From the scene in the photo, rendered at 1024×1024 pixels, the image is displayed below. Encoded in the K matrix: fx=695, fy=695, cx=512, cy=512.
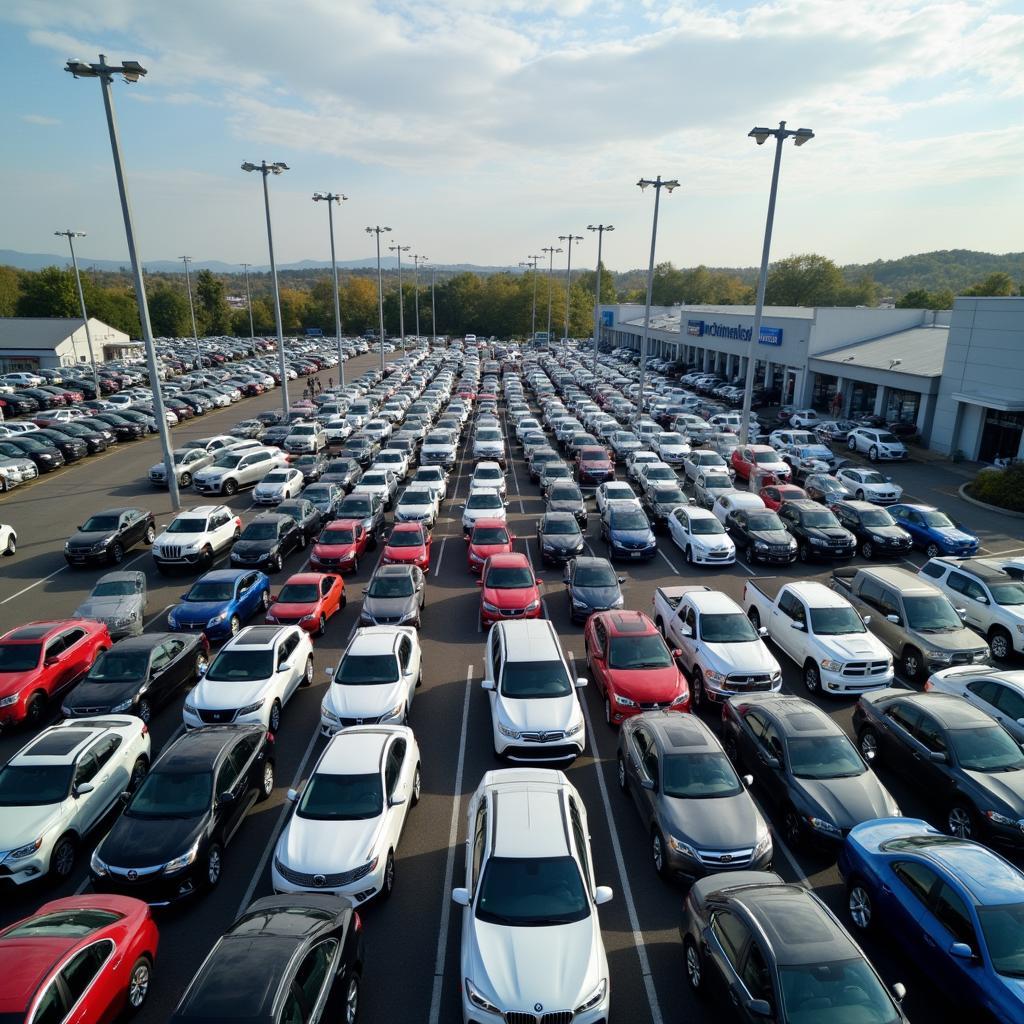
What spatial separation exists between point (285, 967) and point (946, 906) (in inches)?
257

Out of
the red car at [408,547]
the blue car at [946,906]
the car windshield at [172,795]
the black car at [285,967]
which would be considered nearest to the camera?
the black car at [285,967]

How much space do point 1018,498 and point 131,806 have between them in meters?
29.6

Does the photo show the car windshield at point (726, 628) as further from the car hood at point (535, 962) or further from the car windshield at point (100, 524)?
the car windshield at point (100, 524)

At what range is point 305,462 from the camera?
30578 millimetres

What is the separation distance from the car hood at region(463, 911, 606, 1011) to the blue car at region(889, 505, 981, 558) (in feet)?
62.3

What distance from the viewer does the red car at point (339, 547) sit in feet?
66.2

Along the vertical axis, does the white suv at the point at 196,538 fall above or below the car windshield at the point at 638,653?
below

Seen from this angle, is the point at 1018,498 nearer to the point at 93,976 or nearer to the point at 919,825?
the point at 919,825

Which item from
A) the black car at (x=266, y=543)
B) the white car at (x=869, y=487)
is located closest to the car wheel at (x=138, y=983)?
the black car at (x=266, y=543)

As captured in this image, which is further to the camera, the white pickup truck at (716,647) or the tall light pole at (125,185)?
the tall light pole at (125,185)

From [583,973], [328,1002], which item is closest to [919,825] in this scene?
[583,973]

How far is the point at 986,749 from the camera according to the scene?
10062 mm

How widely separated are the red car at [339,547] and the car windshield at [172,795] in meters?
10.8

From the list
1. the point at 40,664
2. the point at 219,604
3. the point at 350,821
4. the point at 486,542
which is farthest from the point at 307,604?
the point at 350,821
